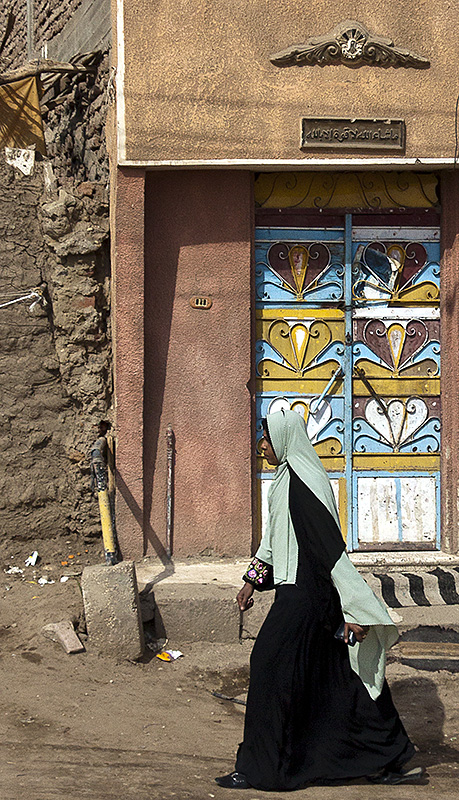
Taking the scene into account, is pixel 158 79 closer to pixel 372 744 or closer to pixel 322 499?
pixel 322 499

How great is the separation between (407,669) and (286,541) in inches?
79.1

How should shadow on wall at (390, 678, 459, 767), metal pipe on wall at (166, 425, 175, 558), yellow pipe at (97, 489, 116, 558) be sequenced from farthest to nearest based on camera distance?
metal pipe on wall at (166, 425, 175, 558) → yellow pipe at (97, 489, 116, 558) → shadow on wall at (390, 678, 459, 767)

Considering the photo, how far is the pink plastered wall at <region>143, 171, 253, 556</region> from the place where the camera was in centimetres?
598

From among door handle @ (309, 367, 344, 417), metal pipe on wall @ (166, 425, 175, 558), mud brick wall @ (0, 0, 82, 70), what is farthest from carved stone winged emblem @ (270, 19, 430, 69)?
mud brick wall @ (0, 0, 82, 70)

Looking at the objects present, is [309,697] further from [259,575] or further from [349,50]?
[349,50]

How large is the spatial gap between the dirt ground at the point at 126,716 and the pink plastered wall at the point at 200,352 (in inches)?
36.1

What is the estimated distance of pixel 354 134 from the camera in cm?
593

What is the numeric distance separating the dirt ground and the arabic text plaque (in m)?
3.40

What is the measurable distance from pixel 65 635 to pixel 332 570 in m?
2.16

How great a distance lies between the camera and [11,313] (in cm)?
604

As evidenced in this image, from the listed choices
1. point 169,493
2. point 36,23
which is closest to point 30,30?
point 36,23

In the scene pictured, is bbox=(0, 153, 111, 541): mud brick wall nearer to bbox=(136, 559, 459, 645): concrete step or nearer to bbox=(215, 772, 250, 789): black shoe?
bbox=(136, 559, 459, 645): concrete step

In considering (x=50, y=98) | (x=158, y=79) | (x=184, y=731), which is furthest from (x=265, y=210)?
(x=184, y=731)

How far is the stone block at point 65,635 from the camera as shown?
489 cm
